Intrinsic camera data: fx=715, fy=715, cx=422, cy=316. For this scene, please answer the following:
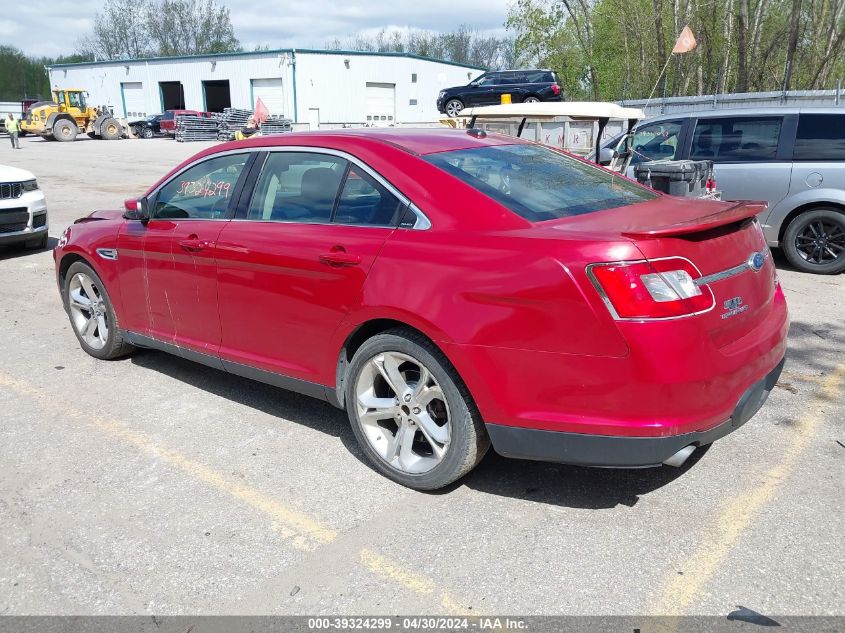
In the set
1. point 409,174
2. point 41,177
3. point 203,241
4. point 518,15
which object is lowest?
point 41,177

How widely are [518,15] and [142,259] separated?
130 ft

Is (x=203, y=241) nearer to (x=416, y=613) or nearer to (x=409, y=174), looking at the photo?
(x=409, y=174)

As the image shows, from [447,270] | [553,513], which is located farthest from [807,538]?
[447,270]

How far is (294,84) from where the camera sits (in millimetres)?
45562

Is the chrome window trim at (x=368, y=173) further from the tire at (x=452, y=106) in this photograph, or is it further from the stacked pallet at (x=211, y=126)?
the stacked pallet at (x=211, y=126)

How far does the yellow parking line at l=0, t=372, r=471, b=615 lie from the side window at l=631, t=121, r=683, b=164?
271 inches

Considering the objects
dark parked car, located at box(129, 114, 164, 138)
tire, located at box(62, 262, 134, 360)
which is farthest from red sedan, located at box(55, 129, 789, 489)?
dark parked car, located at box(129, 114, 164, 138)

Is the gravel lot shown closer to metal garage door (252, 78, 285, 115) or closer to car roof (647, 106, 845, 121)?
car roof (647, 106, 845, 121)

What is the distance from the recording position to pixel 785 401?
442 cm

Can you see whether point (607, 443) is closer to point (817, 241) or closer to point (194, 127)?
point (817, 241)

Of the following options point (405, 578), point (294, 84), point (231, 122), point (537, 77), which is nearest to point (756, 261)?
point (405, 578)

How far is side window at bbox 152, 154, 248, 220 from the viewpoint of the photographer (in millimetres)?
4211

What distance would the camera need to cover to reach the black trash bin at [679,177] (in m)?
7.28

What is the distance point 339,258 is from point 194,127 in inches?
1618
